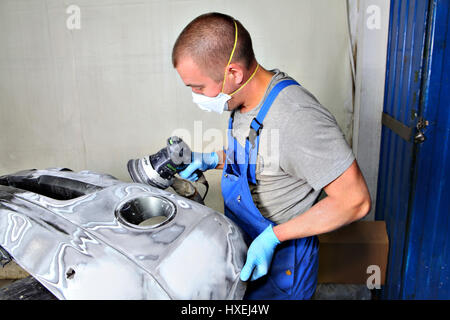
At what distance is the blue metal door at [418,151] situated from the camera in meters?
1.90

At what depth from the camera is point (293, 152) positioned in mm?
1251

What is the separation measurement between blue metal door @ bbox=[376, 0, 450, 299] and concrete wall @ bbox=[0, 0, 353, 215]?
667mm

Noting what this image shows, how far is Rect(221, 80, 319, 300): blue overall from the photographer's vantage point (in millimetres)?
1481

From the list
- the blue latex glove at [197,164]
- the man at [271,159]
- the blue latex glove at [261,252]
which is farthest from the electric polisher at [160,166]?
the blue latex glove at [261,252]

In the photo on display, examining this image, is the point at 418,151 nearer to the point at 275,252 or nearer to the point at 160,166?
the point at 275,252

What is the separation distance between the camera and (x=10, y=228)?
122 centimetres

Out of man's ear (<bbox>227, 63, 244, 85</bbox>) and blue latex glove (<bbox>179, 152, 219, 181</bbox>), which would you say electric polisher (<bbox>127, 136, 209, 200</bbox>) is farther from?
man's ear (<bbox>227, 63, 244, 85</bbox>)

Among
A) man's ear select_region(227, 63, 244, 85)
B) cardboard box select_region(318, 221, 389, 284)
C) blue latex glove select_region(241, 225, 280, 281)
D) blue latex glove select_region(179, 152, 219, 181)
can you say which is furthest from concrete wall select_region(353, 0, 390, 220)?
blue latex glove select_region(241, 225, 280, 281)

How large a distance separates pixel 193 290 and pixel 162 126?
101 inches

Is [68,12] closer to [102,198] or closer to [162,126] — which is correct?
[162,126]

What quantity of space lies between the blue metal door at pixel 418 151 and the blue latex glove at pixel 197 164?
1.25m

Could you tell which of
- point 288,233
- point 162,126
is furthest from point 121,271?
point 162,126

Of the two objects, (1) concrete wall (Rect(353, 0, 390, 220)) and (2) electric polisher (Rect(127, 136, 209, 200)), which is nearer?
(2) electric polisher (Rect(127, 136, 209, 200))

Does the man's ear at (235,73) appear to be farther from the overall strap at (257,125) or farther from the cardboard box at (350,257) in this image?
the cardboard box at (350,257)
